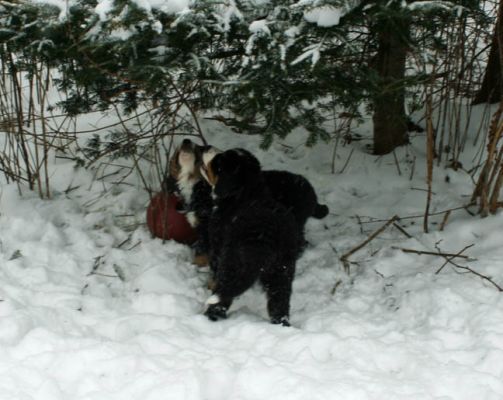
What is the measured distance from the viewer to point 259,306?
4.39 metres

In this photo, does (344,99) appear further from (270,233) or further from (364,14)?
(270,233)

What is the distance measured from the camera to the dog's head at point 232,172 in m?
4.41

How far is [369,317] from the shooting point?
13.7 ft

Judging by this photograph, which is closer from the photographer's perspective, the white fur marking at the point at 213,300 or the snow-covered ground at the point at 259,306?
the snow-covered ground at the point at 259,306

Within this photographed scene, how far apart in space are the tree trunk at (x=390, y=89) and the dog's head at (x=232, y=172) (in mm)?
1056

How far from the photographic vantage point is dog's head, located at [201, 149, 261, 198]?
14.5ft

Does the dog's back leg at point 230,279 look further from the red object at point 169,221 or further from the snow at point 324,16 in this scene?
the snow at point 324,16

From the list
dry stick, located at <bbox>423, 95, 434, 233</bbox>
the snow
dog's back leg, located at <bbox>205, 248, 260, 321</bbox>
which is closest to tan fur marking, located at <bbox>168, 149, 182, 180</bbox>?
dog's back leg, located at <bbox>205, 248, 260, 321</bbox>

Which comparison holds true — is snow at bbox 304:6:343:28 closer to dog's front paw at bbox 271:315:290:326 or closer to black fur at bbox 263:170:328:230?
black fur at bbox 263:170:328:230

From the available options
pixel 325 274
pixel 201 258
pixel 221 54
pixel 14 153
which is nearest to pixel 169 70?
pixel 221 54

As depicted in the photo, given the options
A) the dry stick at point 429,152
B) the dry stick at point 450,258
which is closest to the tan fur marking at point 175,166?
the dry stick at point 429,152

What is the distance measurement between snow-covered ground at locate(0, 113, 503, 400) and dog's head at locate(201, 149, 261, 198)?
784 millimetres

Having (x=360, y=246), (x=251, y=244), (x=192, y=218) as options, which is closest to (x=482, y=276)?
(x=360, y=246)

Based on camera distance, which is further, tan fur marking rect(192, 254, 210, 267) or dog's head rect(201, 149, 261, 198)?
tan fur marking rect(192, 254, 210, 267)
